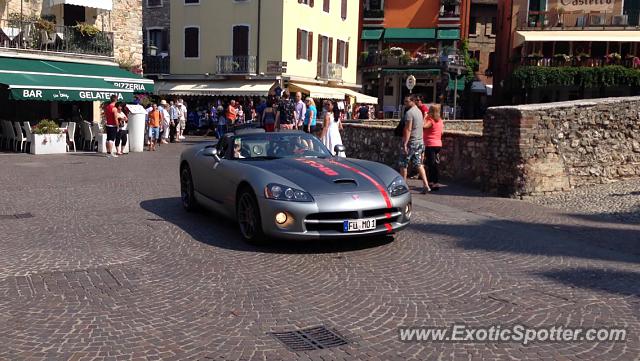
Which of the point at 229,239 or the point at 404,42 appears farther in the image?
the point at 404,42

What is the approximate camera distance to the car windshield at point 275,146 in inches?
322

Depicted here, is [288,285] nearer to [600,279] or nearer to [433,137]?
[600,279]

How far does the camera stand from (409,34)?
46.6 meters

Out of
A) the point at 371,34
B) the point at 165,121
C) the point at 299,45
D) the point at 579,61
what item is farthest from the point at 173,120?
the point at 579,61

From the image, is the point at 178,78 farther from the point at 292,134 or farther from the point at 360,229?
the point at 360,229

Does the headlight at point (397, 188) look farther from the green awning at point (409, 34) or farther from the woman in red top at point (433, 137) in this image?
the green awning at point (409, 34)

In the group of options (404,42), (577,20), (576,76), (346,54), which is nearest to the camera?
(576,76)

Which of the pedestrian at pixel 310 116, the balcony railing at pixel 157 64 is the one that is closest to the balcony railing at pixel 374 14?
the balcony railing at pixel 157 64

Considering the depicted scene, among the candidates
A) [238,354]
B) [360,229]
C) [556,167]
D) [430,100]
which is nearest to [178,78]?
[430,100]

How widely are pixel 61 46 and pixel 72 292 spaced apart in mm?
20727

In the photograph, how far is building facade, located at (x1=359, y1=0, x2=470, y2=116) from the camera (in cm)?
4491

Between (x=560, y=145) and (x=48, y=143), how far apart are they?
14855mm

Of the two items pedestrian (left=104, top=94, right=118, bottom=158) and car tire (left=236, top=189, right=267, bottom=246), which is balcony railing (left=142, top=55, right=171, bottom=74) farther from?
car tire (left=236, top=189, right=267, bottom=246)

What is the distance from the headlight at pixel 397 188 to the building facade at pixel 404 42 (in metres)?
37.9
